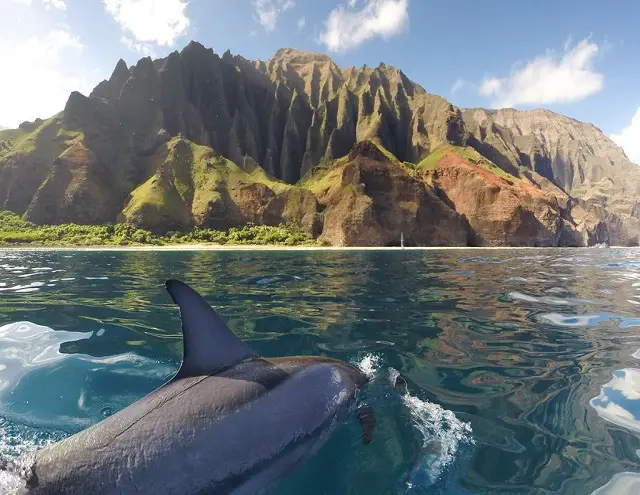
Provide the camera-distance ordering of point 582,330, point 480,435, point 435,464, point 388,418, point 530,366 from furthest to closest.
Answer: point 582,330 → point 530,366 → point 388,418 → point 480,435 → point 435,464

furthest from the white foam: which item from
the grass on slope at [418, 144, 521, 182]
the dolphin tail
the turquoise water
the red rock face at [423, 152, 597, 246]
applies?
the grass on slope at [418, 144, 521, 182]

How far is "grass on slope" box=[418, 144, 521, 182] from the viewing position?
5482 inches

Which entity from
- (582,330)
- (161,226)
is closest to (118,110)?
(161,226)

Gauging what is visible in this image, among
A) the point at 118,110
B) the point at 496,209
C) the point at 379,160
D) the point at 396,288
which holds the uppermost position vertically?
the point at 118,110

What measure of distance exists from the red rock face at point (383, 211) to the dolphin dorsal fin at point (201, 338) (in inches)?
3600

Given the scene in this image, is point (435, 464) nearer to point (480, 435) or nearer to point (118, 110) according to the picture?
point (480, 435)

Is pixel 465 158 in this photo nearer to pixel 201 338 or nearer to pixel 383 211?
pixel 383 211

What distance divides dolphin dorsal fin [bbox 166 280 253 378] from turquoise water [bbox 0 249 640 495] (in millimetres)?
1534

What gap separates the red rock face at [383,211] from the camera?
97.5 meters

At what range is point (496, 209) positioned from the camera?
111500mm

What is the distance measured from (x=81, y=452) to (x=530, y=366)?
8.06m

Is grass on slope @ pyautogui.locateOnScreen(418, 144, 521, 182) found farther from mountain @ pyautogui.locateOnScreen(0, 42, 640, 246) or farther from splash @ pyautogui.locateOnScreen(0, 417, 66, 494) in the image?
splash @ pyautogui.locateOnScreen(0, 417, 66, 494)

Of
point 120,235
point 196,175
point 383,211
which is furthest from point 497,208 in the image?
point 120,235

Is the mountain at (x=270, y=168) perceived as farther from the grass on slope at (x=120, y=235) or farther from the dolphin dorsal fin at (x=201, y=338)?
the dolphin dorsal fin at (x=201, y=338)
